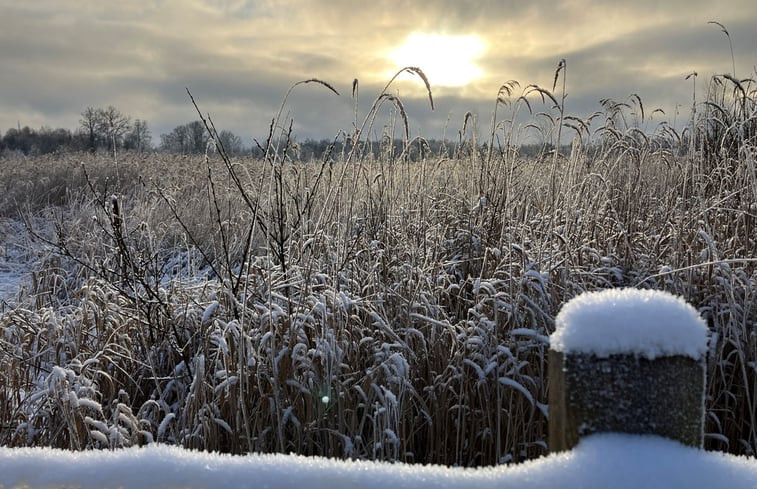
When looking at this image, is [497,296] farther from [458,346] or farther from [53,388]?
[53,388]

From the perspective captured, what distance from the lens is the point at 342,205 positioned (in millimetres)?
3721

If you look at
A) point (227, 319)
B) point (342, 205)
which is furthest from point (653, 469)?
point (342, 205)

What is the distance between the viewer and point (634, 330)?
3.56ft

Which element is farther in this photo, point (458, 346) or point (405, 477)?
point (458, 346)

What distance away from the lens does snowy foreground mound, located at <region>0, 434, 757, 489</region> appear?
0.99m

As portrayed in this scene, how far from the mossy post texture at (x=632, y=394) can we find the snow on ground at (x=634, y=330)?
0.02m

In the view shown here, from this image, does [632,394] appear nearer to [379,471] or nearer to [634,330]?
[634,330]

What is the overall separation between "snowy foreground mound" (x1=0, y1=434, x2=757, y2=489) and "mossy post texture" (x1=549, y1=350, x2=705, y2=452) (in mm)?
29

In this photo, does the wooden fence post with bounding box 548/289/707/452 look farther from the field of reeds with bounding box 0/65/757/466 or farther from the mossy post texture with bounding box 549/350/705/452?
the field of reeds with bounding box 0/65/757/466

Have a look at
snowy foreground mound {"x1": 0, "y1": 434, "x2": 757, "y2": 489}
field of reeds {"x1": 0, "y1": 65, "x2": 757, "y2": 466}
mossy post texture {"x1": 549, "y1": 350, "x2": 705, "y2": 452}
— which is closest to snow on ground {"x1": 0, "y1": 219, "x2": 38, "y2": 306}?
field of reeds {"x1": 0, "y1": 65, "x2": 757, "y2": 466}

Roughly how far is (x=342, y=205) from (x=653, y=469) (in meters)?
2.85

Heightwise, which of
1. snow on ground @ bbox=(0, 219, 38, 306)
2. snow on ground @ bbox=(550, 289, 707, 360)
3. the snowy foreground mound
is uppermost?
snow on ground @ bbox=(550, 289, 707, 360)

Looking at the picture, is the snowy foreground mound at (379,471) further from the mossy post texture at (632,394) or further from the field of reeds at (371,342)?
the field of reeds at (371,342)

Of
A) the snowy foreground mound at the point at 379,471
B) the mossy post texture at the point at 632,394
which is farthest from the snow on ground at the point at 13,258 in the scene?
the mossy post texture at the point at 632,394
